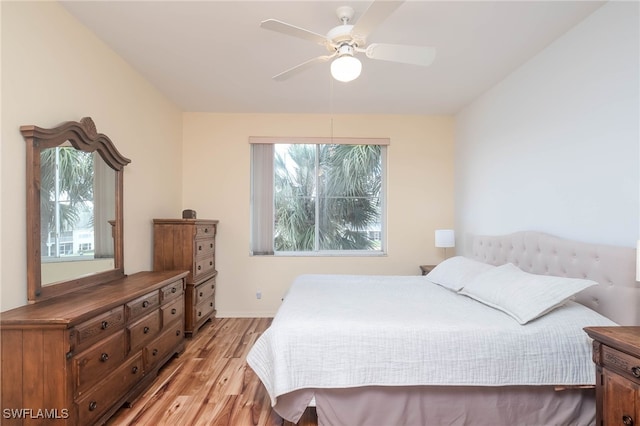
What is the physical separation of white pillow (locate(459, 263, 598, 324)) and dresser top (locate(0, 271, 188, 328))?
2.47 meters

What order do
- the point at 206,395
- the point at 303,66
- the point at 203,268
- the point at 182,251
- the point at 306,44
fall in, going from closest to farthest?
the point at 303,66 < the point at 206,395 < the point at 306,44 < the point at 182,251 < the point at 203,268

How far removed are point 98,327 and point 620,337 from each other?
272 cm

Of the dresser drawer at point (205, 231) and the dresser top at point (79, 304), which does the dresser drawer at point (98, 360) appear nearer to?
the dresser top at point (79, 304)

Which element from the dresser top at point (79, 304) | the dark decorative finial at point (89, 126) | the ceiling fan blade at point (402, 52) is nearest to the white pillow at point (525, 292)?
the ceiling fan blade at point (402, 52)

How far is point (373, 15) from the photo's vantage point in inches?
63.7

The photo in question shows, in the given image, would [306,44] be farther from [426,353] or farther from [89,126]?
[426,353]

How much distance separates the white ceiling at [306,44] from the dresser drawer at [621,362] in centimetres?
210

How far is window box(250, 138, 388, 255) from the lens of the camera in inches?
168

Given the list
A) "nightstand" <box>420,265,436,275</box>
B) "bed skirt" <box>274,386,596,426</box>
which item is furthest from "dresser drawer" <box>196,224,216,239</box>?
"nightstand" <box>420,265,436,275</box>

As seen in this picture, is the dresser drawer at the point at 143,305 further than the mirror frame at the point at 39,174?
Yes

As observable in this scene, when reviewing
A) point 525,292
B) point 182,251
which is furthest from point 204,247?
point 525,292

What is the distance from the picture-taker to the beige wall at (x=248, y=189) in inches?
161

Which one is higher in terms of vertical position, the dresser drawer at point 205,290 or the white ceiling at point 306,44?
the white ceiling at point 306,44

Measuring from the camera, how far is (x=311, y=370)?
1735 millimetres
